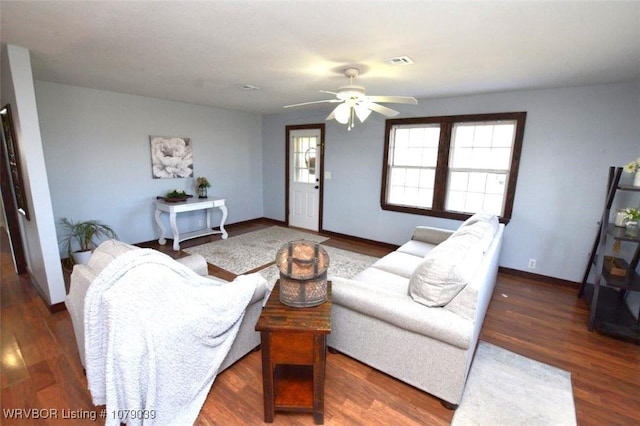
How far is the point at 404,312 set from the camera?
1782mm

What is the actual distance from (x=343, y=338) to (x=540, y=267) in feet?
9.85

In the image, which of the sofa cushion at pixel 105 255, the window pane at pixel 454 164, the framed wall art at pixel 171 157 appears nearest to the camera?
the sofa cushion at pixel 105 255

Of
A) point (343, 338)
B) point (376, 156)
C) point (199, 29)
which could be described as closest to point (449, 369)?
point (343, 338)

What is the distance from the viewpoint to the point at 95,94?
384 cm

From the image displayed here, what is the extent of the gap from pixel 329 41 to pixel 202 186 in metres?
3.68

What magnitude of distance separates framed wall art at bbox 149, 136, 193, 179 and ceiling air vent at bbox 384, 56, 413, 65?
3.74 m

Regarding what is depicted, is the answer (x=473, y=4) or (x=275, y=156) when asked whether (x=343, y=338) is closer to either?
(x=473, y=4)

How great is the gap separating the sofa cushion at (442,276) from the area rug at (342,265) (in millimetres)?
1653

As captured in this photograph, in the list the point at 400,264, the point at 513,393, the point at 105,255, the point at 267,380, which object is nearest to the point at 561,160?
the point at 400,264

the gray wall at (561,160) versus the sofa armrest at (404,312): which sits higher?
the gray wall at (561,160)

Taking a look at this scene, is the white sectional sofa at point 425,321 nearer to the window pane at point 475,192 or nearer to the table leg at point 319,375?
the table leg at point 319,375

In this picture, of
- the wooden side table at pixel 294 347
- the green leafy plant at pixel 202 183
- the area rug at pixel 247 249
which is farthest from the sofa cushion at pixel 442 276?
the green leafy plant at pixel 202 183

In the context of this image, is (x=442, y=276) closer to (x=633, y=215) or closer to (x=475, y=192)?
(x=633, y=215)

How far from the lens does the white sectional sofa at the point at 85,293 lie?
1747 mm
